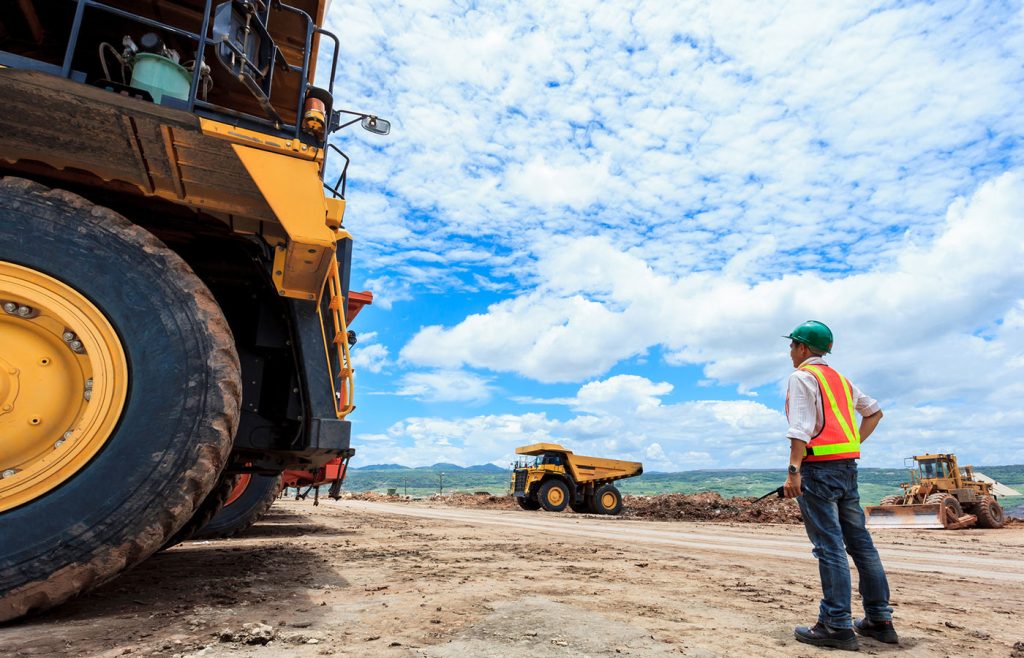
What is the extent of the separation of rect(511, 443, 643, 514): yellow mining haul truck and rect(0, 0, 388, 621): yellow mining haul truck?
20453 millimetres

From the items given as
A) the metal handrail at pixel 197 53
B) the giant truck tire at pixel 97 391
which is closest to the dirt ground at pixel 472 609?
the giant truck tire at pixel 97 391

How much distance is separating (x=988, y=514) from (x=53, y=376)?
2286cm

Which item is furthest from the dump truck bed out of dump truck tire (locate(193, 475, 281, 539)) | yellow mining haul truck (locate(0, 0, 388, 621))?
yellow mining haul truck (locate(0, 0, 388, 621))

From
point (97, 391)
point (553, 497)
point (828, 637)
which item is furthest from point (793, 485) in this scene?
point (553, 497)

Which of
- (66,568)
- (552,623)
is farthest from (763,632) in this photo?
(66,568)

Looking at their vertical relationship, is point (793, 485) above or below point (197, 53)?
below

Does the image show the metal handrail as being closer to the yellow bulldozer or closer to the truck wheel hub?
the truck wheel hub

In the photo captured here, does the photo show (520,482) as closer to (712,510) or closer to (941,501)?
(712,510)

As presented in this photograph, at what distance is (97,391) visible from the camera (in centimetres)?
265

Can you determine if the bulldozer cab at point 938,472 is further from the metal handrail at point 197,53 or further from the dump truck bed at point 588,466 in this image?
the metal handrail at point 197,53

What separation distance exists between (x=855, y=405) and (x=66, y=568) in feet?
12.6

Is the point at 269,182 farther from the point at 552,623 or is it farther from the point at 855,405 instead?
the point at 855,405

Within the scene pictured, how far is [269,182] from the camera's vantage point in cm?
306

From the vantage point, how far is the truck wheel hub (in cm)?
258
